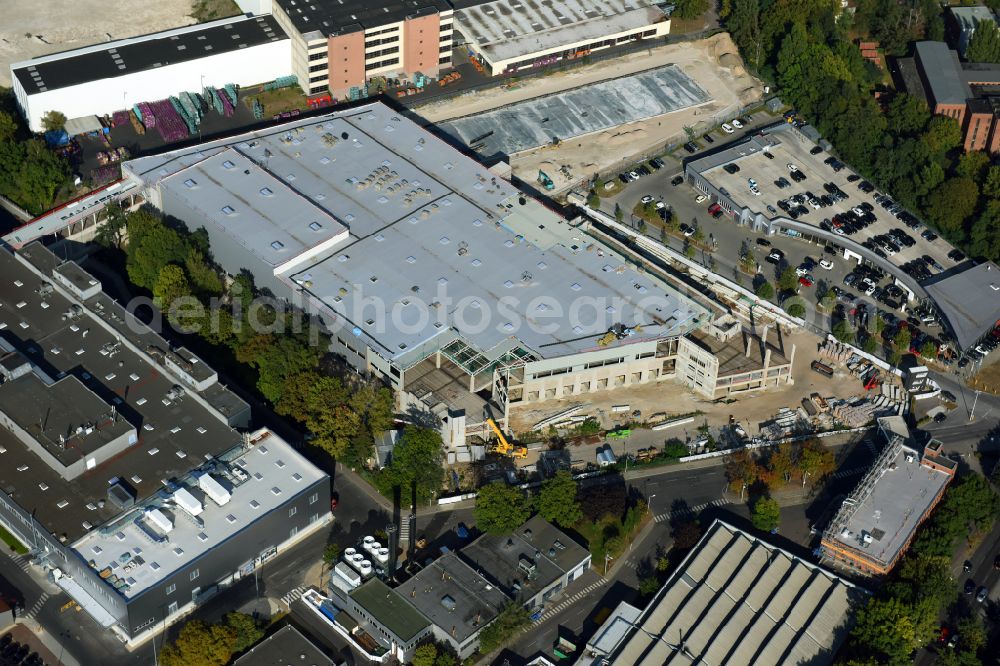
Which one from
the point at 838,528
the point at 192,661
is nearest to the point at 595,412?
the point at 838,528

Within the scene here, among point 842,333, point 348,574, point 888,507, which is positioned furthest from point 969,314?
point 348,574

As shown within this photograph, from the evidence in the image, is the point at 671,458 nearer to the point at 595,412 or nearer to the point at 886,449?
the point at 595,412

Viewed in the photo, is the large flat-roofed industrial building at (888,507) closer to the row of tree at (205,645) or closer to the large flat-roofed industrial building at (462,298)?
the large flat-roofed industrial building at (462,298)

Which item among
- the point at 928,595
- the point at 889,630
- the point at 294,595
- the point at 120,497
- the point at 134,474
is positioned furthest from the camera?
the point at 134,474

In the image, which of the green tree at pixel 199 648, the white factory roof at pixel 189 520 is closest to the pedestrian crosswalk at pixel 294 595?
the white factory roof at pixel 189 520

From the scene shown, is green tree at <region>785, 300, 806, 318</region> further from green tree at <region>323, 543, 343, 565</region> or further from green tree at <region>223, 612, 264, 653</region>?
green tree at <region>223, 612, 264, 653</region>

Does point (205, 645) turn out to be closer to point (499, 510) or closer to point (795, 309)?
point (499, 510)
